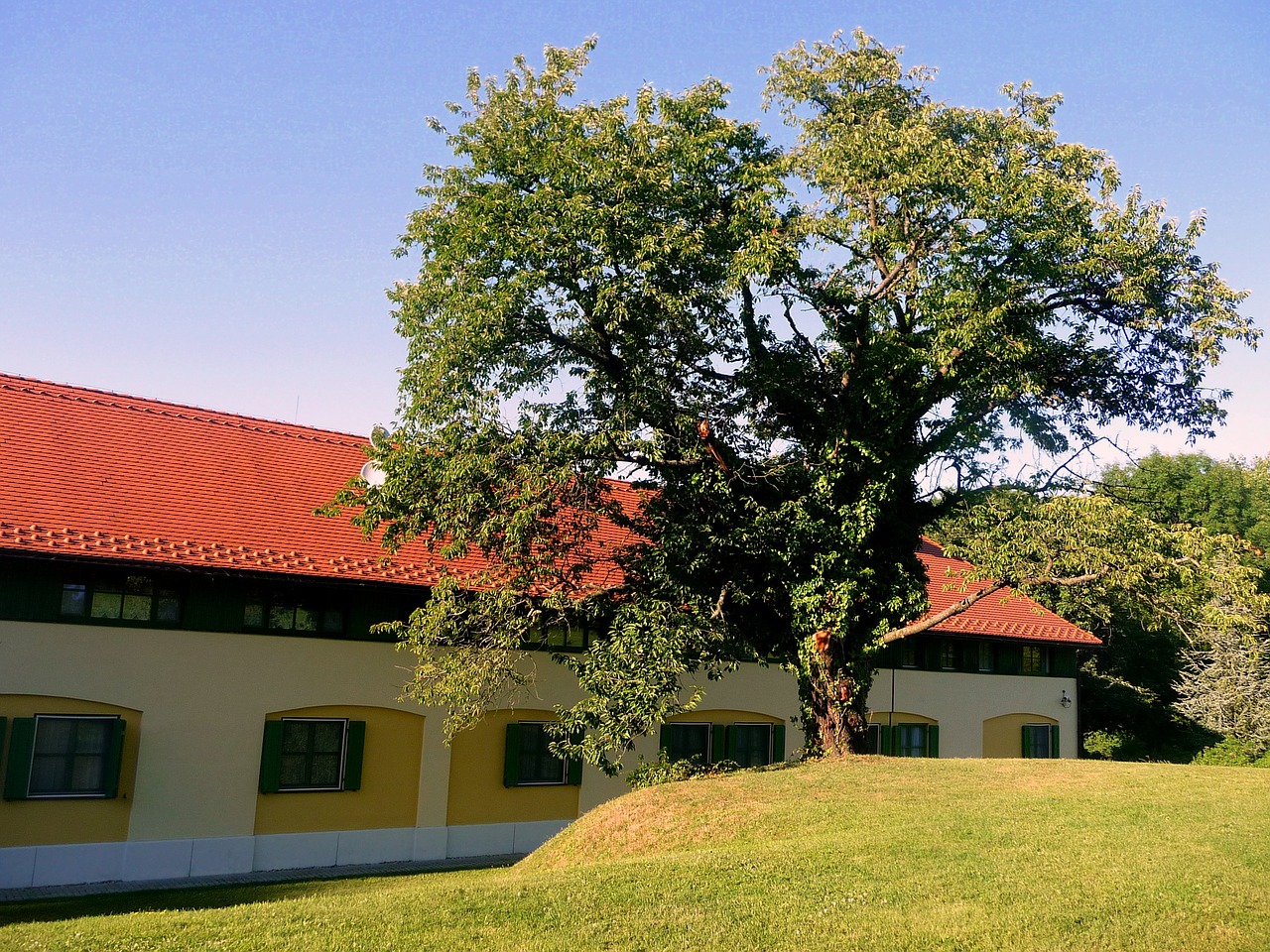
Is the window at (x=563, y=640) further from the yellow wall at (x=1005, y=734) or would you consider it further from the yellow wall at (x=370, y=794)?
the yellow wall at (x=1005, y=734)

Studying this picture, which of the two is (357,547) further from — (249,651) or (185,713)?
(185,713)

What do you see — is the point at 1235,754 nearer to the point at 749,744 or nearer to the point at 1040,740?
the point at 1040,740

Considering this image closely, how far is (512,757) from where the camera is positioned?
17875mm

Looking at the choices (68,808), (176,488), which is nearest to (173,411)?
(176,488)

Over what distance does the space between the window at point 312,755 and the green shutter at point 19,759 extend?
3006 millimetres

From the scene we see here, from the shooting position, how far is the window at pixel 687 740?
65.7 feet

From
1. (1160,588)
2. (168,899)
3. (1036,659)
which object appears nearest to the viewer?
(168,899)

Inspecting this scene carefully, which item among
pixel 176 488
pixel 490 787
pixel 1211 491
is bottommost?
pixel 490 787

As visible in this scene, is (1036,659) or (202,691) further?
(1036,659)

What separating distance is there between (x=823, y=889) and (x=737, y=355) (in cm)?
882

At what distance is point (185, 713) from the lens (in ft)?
49.8

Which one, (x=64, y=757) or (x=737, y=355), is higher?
(x=737, y=355)

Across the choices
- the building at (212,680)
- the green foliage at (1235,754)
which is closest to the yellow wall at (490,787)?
the building at (212,680)

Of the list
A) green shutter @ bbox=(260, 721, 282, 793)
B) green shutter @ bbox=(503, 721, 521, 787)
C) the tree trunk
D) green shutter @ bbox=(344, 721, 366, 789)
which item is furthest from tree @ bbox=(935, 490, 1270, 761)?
green shutter @ bbox=(260, 721, 282, 793)
